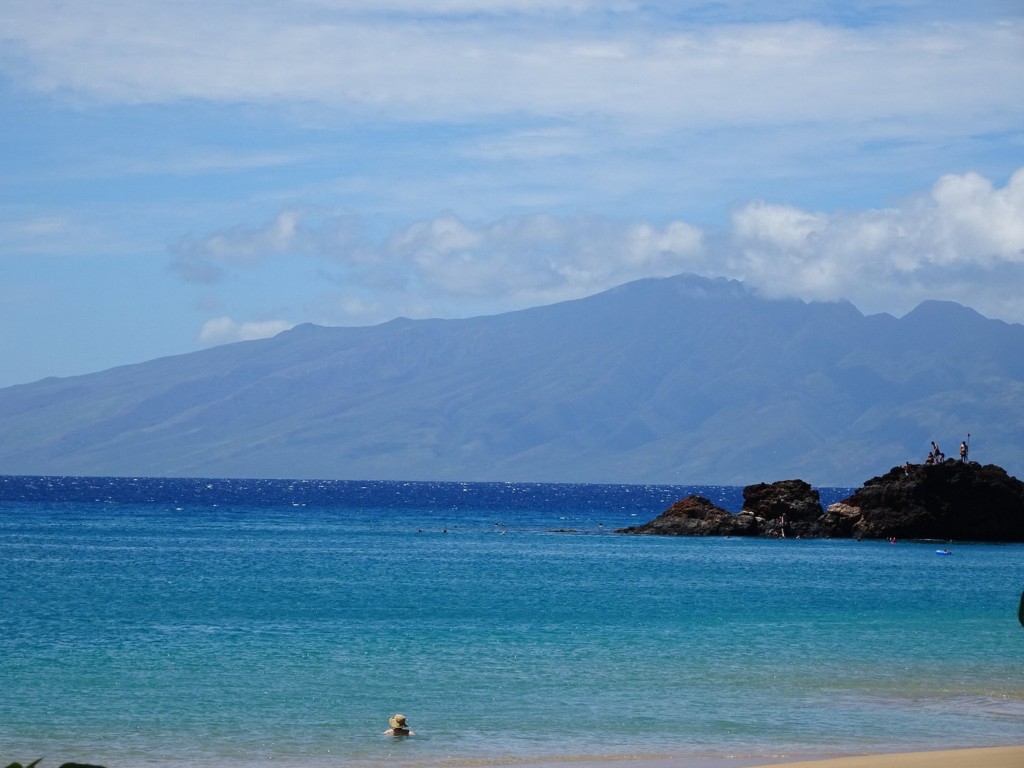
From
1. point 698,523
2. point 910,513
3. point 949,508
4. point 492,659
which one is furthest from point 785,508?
point 492,659

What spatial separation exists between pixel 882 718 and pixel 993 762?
7.12 meters

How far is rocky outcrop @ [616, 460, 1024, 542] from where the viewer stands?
331ft

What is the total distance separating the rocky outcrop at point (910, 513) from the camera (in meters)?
101

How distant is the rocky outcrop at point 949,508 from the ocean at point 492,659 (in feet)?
66.6

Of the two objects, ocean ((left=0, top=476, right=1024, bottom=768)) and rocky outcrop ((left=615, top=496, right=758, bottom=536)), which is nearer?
ocean ((left=0, top=476, right=1024, bottom=768))

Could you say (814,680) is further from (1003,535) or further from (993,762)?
(1003,535)

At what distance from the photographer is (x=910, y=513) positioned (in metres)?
101

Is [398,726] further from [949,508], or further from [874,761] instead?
[949,508]

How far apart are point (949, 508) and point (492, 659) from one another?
69984 mm

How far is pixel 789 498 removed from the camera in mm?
110000

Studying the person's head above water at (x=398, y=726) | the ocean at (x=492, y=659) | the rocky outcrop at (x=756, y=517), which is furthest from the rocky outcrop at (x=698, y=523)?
the person's head above water at (x=398, y=726)

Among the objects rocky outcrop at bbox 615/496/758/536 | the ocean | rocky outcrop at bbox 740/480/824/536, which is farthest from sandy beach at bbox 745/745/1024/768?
rocky outcrop at bbox 615/496/758/536

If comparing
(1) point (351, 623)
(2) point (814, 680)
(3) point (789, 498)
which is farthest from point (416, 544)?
(2) point (814, 680)

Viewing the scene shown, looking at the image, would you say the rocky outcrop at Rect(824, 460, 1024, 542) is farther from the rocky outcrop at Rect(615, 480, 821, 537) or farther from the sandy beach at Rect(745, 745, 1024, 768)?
the sandy beach at Rect(745, 745, 1024, 768)
